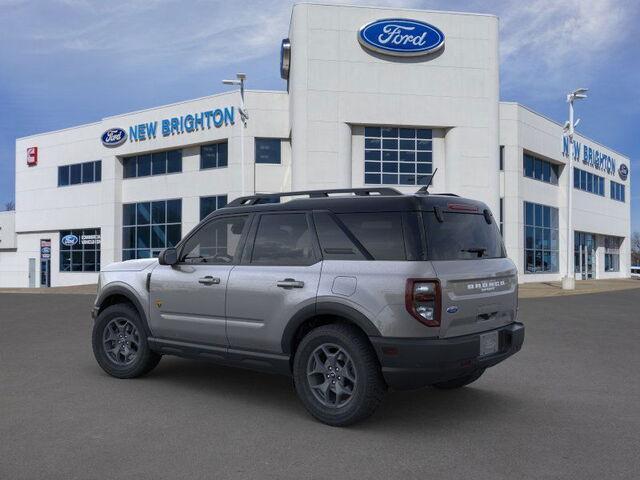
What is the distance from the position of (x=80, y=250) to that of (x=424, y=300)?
33.3m

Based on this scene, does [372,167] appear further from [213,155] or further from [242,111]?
[213,155]

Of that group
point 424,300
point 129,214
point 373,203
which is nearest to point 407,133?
point 129,214

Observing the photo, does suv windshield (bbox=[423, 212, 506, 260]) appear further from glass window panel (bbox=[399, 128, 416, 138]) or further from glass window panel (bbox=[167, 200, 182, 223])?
glass window panel (bbox=[167, 200, 182, 223])

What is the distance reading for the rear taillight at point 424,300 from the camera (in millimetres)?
4441

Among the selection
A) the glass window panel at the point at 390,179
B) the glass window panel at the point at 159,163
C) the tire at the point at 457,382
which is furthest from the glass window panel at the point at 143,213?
the tire at the point at 457,382

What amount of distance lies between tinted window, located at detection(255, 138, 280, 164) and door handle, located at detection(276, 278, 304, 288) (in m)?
23.6

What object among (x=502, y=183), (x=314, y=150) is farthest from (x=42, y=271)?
(x=502, y=183)

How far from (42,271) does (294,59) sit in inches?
866

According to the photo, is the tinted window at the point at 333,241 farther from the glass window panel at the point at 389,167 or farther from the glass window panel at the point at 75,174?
the glass window panel at the point at 75,174

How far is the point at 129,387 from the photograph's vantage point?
6.18 meters

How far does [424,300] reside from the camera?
445 cm

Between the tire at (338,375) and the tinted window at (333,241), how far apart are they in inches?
23.2

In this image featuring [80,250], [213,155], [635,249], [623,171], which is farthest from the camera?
[635,249]

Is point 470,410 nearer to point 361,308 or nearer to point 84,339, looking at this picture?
point 361,308
